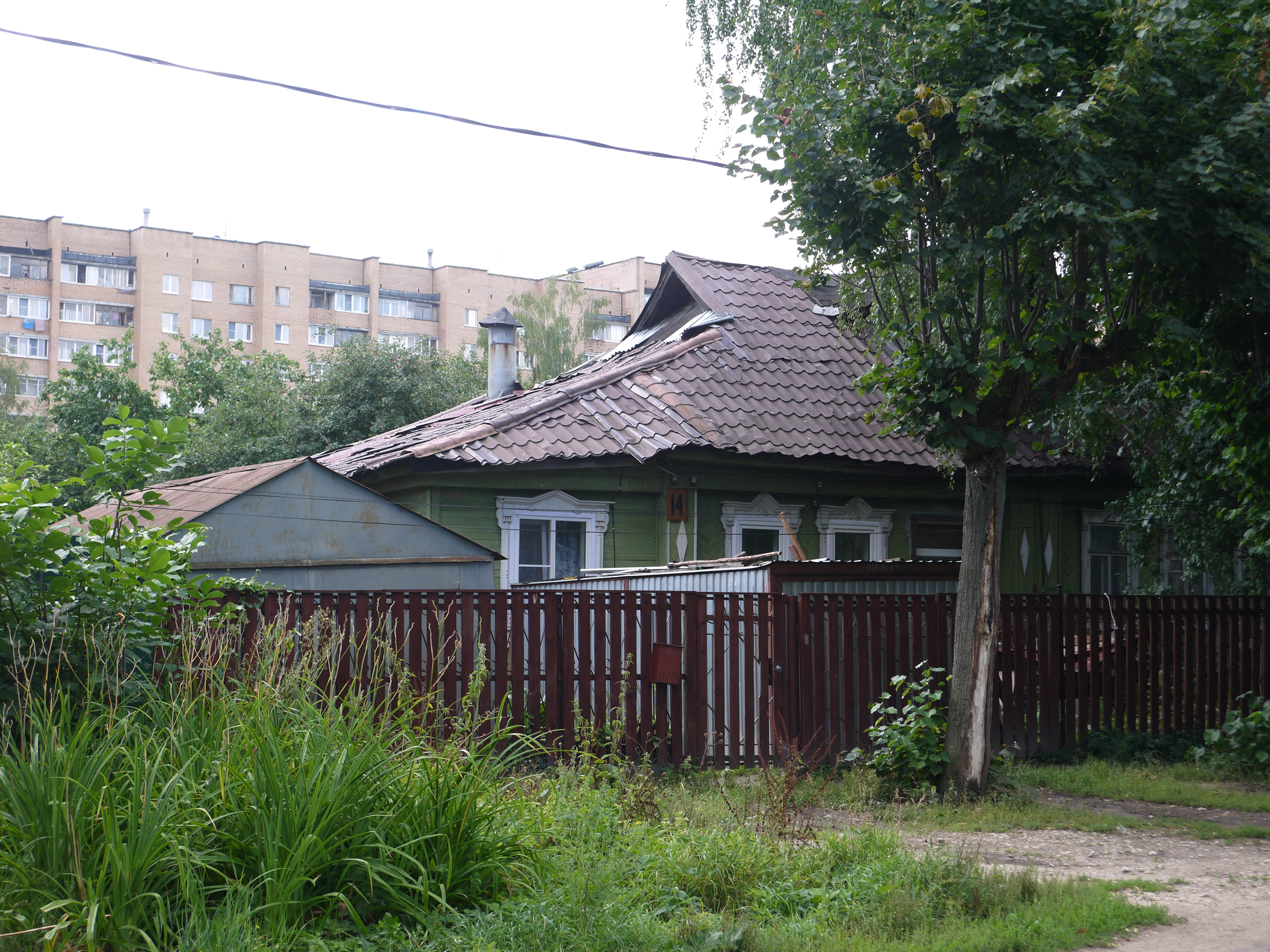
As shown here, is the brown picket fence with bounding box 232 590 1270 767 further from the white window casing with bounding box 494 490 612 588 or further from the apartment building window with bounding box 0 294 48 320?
the apartment building window with bounding box 0 294 48 320

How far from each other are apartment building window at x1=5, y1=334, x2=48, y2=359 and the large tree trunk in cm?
6322

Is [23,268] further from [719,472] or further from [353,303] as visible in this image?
[719,472]

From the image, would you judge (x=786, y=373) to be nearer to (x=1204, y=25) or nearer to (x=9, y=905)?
(x=1204, y=25)

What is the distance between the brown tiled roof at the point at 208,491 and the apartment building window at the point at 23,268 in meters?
56.2

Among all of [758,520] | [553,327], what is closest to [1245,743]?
[758,520]

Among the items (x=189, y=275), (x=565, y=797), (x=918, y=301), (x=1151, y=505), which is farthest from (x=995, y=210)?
(x=189, y=275)

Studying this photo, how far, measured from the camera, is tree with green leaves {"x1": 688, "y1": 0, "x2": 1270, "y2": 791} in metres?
7.29

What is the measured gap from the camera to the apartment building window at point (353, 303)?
6681cm

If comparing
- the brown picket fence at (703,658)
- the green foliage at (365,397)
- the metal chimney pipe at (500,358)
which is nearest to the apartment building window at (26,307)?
the green foliage at (365,397)

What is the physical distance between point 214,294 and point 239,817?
63719 mm

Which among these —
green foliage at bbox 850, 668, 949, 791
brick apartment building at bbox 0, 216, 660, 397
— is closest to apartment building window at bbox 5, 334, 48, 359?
brick apartment building at bbox 0, 216, 660, 397

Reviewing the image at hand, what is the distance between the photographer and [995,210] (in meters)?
8.09

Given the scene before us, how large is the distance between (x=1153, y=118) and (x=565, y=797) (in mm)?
6257

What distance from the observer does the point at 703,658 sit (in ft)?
29.3
